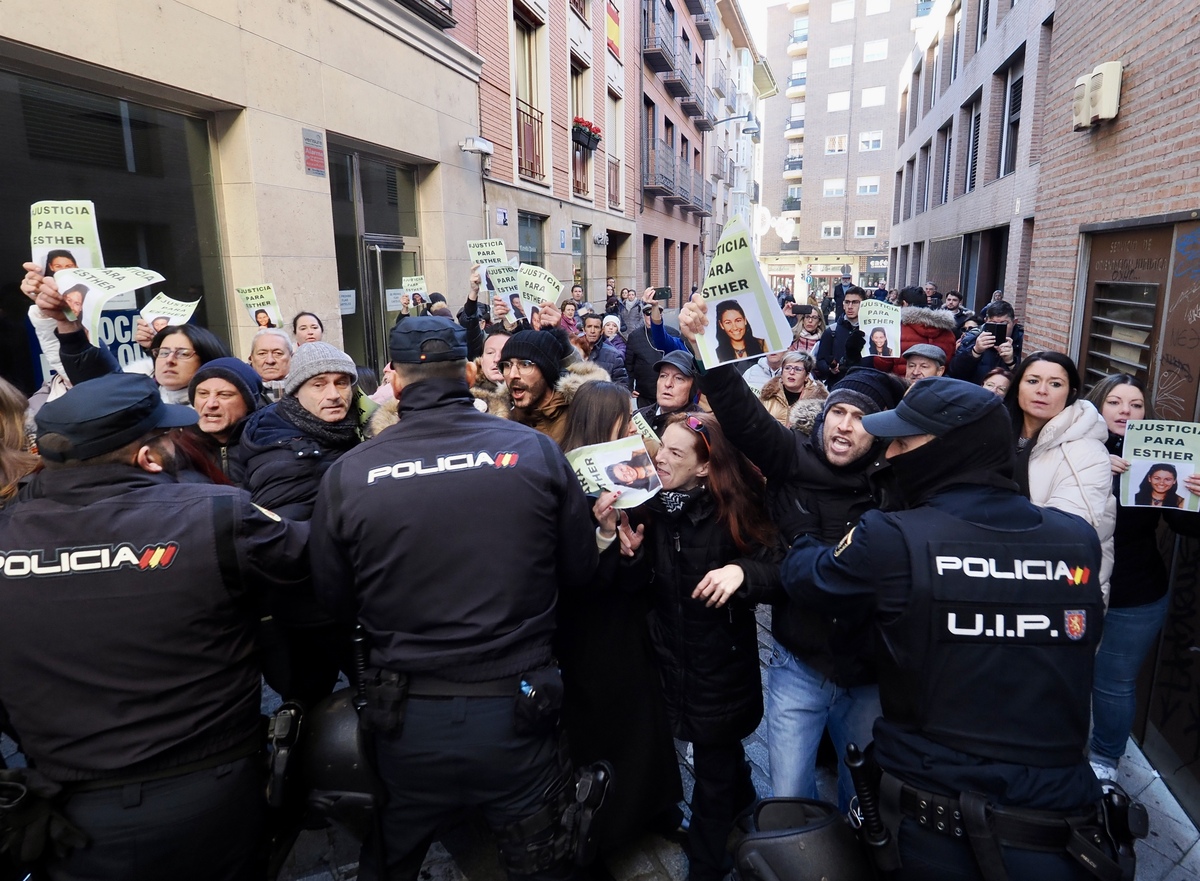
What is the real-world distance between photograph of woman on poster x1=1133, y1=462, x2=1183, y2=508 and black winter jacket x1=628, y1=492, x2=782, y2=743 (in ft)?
5.35

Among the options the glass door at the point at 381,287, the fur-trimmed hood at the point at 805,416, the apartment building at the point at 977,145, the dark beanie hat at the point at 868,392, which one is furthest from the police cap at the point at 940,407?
the glass door at the point at 381,287

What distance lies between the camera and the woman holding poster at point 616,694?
271 cm

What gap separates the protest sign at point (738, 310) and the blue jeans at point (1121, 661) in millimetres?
2117

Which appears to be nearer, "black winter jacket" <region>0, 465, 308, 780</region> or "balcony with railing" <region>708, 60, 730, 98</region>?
"black winter jacket" <region>0, 465, 308, 780</region>

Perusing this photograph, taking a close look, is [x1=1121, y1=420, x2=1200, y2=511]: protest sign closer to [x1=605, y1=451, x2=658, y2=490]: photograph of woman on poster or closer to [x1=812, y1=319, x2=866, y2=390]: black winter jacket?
[x1=605, y1=451, x2=658, y2=490]: photograph of woman on poster

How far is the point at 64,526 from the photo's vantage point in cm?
181

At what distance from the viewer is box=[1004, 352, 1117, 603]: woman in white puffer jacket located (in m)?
2.84

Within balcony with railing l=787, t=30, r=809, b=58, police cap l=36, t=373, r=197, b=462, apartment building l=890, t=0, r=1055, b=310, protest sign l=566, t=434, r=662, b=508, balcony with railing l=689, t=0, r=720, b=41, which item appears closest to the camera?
police cap l=36, t=373, r=197, b=462

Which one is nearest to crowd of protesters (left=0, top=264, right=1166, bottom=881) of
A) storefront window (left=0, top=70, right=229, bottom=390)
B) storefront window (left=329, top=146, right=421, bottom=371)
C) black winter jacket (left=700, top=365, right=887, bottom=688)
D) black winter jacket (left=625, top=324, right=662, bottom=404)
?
black winter jacket (left=700, top=365, right=887, bottom=688)

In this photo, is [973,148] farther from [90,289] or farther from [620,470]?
[90,289]

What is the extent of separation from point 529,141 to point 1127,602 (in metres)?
12.3

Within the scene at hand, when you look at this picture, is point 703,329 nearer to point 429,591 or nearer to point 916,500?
point 916,500

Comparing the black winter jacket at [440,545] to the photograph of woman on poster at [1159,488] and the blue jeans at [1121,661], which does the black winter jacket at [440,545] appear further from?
the blue jeans at [1121,661]

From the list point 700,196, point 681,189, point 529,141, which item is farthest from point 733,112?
point 529,141
